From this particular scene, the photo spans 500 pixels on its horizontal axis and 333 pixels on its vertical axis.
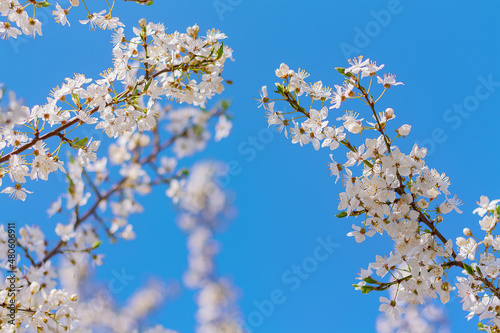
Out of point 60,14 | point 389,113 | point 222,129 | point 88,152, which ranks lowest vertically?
point 389,113

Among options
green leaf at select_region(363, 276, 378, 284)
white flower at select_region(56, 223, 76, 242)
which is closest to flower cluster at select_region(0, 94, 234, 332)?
white flower at select_region(56, 223, 76, 242)

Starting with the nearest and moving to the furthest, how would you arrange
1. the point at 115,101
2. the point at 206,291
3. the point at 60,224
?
the point at 115,101, the point at 60,224, the point at 206,291

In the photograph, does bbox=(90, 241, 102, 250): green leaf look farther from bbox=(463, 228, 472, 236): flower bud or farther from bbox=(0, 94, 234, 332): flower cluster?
bbox=(463, 228, 472, 236): flower bud

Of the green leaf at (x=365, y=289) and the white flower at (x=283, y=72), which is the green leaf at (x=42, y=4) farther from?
the green leaf at (x=365, y=289)

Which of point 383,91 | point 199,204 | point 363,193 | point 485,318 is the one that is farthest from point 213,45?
point 199,204

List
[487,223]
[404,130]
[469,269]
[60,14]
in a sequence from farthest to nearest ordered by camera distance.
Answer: [60,14]
[487,223]
[404,130]
[469,269]

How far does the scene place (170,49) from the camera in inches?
88.1

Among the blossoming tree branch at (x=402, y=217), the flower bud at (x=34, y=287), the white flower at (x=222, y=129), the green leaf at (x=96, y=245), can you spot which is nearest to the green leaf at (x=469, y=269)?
the blossoming tree branch at (x=402, y=217)

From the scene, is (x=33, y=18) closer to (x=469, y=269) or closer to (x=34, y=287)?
(x=34, y=287)

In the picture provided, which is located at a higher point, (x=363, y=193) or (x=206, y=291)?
(x=206, y=291)

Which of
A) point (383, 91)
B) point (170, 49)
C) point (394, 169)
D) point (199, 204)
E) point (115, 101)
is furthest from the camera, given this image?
point (199, 204)

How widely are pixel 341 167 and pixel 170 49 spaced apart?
126 centimetres

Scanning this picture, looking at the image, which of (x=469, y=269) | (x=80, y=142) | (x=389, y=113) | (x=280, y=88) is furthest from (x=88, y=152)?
(x=469, y=269)

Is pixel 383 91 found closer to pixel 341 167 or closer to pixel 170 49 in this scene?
pixel 341 167
